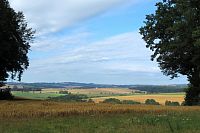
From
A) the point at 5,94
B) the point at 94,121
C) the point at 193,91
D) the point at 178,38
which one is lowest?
the point at 94,121

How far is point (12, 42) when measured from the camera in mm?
62531

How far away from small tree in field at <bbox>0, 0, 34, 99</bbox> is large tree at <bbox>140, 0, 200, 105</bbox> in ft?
57.9

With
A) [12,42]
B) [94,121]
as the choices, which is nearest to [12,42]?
[12,42]

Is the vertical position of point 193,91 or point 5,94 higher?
point 193,91

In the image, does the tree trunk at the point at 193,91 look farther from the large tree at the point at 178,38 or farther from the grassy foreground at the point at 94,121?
the grassy foreground at the point at 94,121

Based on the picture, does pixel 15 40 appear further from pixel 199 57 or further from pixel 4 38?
pixel 199 57

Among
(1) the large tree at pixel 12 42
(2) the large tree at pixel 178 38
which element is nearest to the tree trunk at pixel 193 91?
(2) the large tree at pixel 178 38

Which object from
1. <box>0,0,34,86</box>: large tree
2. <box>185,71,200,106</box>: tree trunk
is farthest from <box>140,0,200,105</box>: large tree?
<box>0,0,34,86</box>: large tree

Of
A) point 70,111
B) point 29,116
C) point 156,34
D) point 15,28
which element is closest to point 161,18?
point 156,34

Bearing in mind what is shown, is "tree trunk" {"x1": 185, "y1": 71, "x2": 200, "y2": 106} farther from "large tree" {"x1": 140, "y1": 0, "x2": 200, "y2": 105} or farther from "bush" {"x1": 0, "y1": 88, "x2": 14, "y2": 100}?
"bush" {"x1": 0, "y1": 88, "x2": 14, "y2": 100}

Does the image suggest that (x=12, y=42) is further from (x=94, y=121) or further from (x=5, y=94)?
(x=94, y=121)

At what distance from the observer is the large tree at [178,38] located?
56.2m

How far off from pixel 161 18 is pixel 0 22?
22205mm

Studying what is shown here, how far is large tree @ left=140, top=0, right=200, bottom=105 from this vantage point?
56250 millimetres
